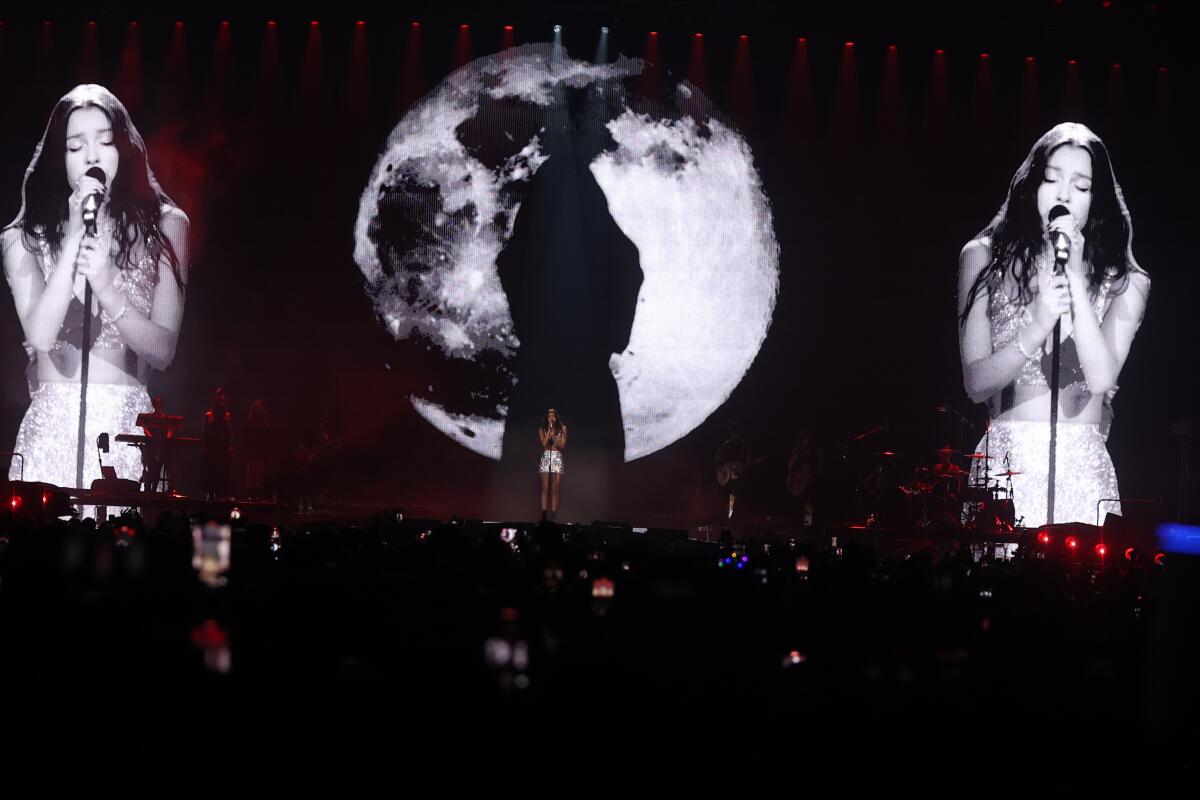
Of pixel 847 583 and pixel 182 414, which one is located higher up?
pixel 182 414

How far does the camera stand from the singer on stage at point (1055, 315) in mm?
16453

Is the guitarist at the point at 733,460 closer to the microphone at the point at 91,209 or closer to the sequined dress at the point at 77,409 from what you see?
the sequined dress at the point at 77,409

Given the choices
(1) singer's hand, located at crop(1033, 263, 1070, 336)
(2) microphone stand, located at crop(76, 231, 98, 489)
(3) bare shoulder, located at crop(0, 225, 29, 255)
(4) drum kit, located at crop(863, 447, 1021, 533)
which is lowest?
(4) drum kit, located at crop(863, 447, 1021, 533)

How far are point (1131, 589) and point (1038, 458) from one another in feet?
32.8

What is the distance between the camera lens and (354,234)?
16.7 m

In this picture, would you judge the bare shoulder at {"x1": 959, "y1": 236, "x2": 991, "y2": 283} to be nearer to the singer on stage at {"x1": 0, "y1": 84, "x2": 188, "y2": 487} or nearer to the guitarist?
the guitarist

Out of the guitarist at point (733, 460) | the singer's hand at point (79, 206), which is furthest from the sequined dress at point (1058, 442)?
the singer's hand at point (79, 206)

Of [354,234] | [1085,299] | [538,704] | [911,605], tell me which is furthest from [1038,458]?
[538,704]

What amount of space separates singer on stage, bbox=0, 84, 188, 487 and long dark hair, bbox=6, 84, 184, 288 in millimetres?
13

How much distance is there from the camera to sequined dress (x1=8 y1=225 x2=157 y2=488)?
1623cm

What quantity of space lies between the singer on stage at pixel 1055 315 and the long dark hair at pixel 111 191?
34.5 feet

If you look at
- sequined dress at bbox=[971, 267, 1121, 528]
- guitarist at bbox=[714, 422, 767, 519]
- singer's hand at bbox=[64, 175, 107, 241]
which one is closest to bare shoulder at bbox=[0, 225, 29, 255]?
singer's hand at bbox=[64, 175, 107, 241]

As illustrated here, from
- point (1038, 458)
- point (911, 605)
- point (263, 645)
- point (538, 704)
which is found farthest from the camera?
point (1038, 458)

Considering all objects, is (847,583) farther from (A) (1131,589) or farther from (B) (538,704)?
(B) (538,704)
